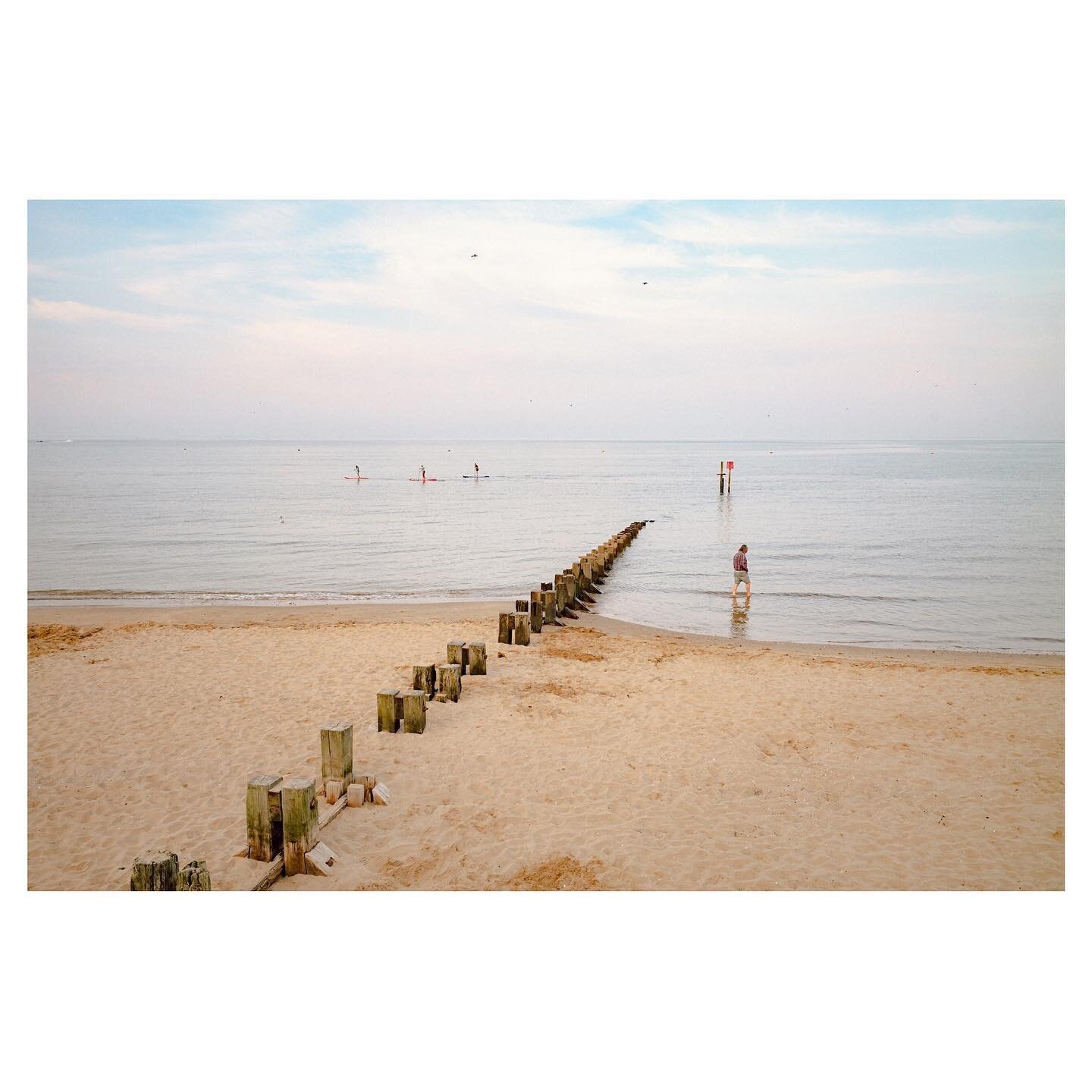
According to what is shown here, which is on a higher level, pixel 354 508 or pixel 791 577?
pixel 354 508

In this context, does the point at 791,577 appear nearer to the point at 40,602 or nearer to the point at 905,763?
the point at 905,763

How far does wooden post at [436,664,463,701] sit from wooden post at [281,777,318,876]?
3.10 meters

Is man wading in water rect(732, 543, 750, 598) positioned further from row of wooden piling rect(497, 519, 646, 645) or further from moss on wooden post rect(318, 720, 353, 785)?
moss on wooden post rect(318, 720, 353, 785)

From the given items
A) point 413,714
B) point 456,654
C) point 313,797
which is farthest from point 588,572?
point 313,797

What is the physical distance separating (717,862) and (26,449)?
211 inches

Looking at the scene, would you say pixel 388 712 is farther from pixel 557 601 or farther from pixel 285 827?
pixel 557 601

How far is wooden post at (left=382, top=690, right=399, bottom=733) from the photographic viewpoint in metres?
6.93

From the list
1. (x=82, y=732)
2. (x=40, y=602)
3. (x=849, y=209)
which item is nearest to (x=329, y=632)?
(x=82, y=732)

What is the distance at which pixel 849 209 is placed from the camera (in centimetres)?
591

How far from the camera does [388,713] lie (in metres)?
6.95

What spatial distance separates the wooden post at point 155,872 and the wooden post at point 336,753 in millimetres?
1575

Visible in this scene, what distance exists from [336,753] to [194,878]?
150cm

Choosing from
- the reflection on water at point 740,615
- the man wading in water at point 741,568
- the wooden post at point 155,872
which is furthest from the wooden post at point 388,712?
the man wading in water at point 741,568
